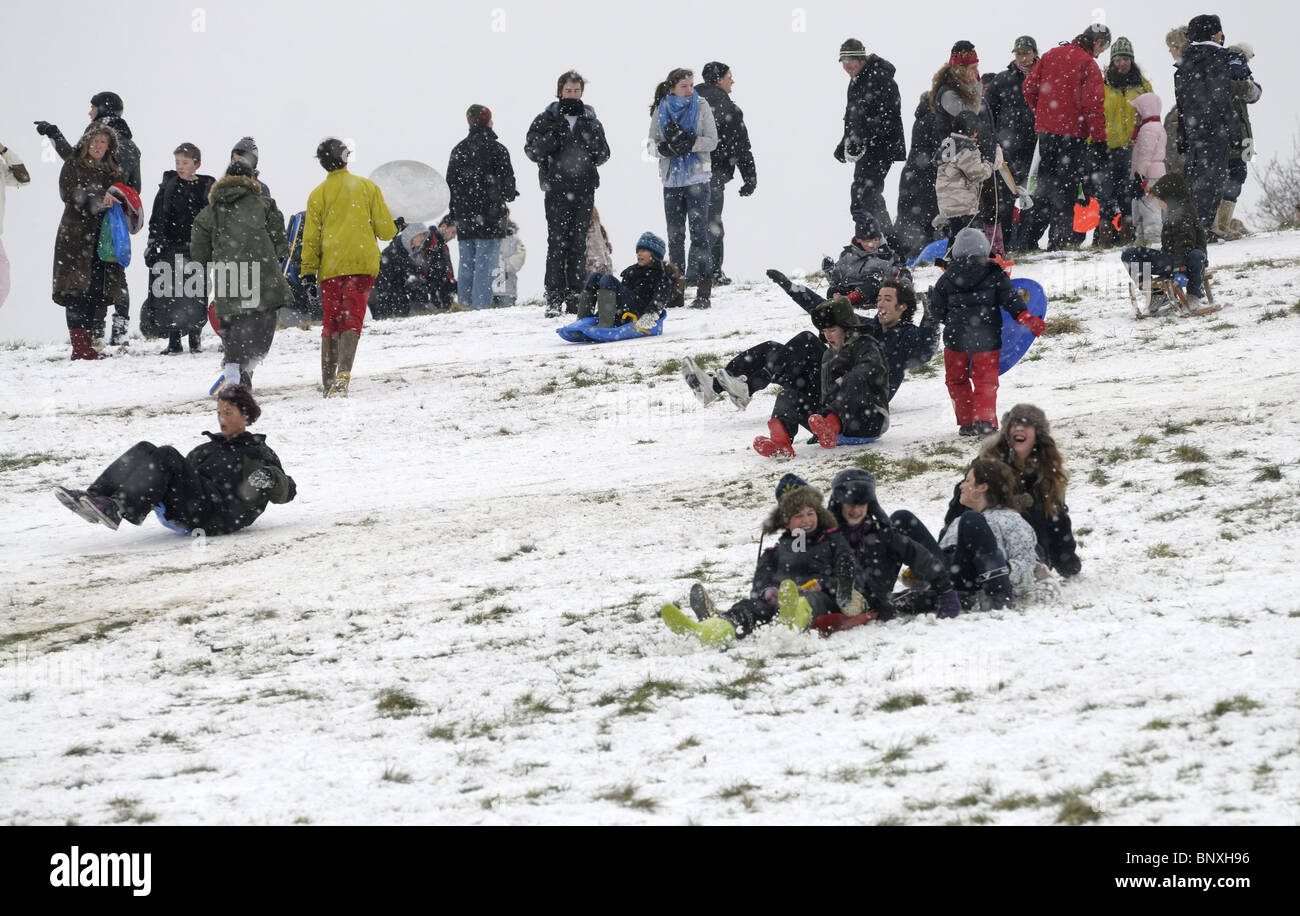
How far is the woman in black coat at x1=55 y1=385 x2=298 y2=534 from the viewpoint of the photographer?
8008mm

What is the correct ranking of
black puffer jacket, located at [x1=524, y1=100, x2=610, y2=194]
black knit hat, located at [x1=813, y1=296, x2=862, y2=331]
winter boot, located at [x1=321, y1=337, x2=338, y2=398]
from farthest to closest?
black puffer jacket, located at [x1=524, y1=100, x2=610, y2=194] < winter boot, located at [x1=321, y1=337, x2=338, y2=398] < black knit hat, located at [x1=813, y1=296, x2=862, y2=331]

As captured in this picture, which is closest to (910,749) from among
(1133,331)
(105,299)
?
(1133,331)

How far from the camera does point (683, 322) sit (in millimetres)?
14555

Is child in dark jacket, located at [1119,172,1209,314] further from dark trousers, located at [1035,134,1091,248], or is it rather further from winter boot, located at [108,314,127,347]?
winter boot, located at [108,314,127,347]

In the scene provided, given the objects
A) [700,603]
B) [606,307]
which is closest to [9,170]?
[606,307]

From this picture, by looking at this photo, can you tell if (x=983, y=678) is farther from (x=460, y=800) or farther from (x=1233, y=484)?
(x=1233, y=484)

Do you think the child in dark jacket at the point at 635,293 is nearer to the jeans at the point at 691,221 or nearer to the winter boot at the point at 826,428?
the jeans at the point at 691,221

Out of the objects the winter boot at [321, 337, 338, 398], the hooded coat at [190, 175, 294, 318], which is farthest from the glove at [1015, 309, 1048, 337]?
the hooded coat at [190, 175, 294, 318]

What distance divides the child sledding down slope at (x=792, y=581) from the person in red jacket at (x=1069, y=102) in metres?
10.2

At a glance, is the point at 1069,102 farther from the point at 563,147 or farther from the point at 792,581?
the point at 792,581

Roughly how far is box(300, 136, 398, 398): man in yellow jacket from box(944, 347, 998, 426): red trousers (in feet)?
17.4

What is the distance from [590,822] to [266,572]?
390 cm

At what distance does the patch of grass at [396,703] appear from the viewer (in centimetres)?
508

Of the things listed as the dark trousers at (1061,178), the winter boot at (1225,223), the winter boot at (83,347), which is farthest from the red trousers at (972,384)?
the winter boot at (83,347)
